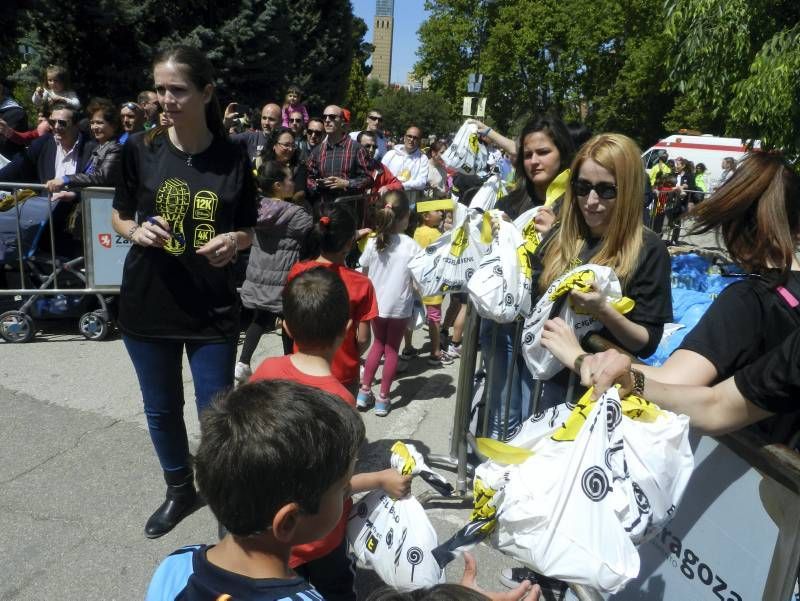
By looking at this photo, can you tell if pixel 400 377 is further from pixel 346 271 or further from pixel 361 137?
pixel 361 137

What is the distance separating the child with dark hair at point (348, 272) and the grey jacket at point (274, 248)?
1107 mm

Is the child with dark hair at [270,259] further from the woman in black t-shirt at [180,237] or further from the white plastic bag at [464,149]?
the woman in black t-shirt at [180,237]

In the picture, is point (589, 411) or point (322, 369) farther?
point (322, 369)

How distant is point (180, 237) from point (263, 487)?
1.90 m

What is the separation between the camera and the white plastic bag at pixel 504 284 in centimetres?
279

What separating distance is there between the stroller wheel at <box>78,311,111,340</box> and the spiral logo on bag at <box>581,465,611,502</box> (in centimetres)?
517

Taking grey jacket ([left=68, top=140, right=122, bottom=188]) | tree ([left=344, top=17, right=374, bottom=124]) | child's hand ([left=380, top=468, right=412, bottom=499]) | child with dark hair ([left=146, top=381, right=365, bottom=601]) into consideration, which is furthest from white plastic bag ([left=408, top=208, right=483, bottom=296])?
tree ([left=344, top=17, right=374, bottom=124])

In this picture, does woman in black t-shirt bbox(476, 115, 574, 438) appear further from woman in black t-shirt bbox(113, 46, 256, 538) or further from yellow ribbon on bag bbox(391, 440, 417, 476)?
woman in black t-shirt bbox(113, 46, 256, 538)

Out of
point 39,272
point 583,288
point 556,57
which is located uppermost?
point 556,57

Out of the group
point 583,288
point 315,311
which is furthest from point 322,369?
point 583,288

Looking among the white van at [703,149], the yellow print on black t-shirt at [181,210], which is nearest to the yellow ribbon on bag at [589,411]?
the yellow print on black t-shirt at [181,210]

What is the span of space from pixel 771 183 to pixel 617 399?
83cm

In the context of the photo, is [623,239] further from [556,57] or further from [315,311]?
[556,57]

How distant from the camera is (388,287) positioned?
481 centimetres
